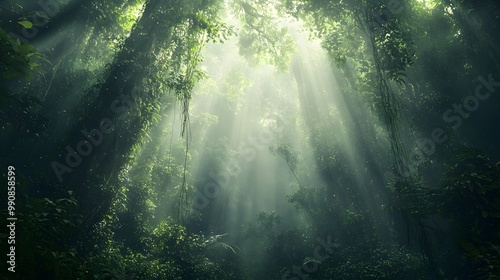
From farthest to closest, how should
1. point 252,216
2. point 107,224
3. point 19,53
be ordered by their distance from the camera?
point 252,216 → point 107,224 → point 19,53

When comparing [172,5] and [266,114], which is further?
[266,114]

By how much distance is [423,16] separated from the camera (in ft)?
43.9

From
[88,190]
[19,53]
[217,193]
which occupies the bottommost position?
[19,53]

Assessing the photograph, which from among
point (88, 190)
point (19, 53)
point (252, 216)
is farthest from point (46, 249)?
point (252, 216)

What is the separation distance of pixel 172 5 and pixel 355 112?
44.4 ft

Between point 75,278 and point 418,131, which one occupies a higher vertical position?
point 418,131

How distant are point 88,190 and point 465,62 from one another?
15.8m

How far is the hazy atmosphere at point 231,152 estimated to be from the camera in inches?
227

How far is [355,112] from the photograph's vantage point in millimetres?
18391

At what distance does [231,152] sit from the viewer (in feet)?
87.0

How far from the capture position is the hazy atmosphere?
227 inches

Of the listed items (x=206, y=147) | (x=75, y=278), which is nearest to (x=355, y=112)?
(x=206, y=147)

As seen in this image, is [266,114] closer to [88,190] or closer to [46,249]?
[88,190]

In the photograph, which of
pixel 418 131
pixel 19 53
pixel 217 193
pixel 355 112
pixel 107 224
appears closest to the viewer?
pixel 19 53
